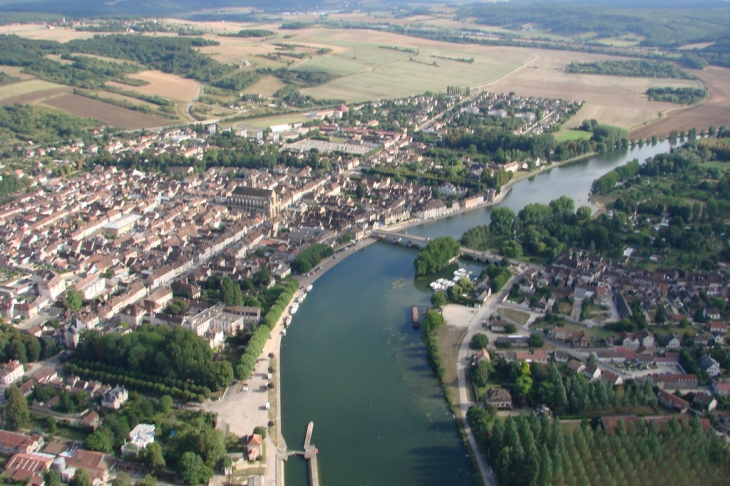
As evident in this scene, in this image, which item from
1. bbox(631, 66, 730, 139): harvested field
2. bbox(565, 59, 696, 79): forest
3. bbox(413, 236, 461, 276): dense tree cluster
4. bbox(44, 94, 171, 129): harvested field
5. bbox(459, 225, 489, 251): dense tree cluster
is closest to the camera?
bbox(413, 236, 461, 276): dense tree cluster

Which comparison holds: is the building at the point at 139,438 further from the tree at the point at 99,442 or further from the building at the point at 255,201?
the building at the point at 255,201

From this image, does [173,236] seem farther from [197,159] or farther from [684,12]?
[684,12]

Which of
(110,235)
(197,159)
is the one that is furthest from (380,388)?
(197,159)

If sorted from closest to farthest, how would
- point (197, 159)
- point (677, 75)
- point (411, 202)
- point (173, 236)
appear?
point (173, 236) < point (411, 202) < point (197, 159) < point (677, 75)

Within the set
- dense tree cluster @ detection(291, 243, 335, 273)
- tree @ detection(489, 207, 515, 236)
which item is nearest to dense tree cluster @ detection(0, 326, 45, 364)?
dense tree cluster @ detection(291, 243, 335, 273)

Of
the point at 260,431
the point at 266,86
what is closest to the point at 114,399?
the point at 260,431

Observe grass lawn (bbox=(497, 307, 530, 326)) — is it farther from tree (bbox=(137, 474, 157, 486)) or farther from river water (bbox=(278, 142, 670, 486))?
tree (bbox=(137, 474, 157, 486))

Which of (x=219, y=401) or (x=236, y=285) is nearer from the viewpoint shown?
(x=219, y=401)
